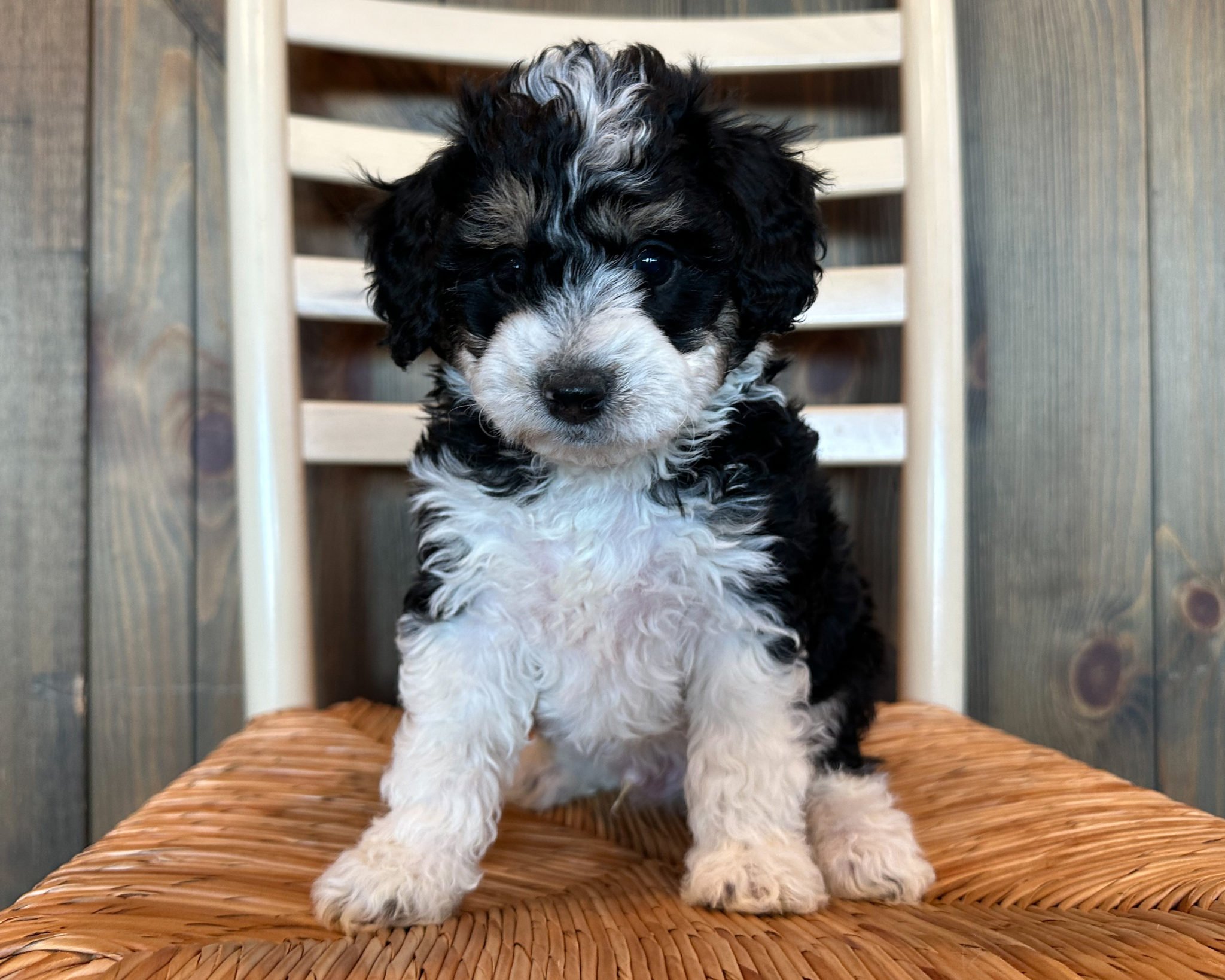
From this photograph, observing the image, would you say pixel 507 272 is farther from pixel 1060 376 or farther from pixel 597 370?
pixel 1060 376

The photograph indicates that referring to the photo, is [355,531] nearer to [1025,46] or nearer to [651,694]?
[651,694]

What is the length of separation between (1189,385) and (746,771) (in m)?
1.60

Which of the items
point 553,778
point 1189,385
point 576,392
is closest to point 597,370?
point 576,392

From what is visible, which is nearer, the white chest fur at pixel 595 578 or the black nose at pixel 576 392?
the black nose at pixel 576 392

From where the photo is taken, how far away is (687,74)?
1.43 meters

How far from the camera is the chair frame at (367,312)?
1.77 m

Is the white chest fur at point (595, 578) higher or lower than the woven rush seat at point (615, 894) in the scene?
higher

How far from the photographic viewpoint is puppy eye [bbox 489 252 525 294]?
1.28m

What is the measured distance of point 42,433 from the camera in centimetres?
208

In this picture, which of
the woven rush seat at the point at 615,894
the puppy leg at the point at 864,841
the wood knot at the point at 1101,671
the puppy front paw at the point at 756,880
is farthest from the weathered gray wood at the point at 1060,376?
the puppy front paw at the point at 756,880

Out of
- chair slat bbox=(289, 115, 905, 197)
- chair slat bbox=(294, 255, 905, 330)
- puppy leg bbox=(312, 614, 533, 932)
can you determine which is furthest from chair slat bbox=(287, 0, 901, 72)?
puppy leg bbox=(312, 614, 533, 932)

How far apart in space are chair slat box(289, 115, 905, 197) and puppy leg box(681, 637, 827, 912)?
3.13 feet

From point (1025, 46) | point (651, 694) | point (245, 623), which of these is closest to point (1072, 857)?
point (651, 694)

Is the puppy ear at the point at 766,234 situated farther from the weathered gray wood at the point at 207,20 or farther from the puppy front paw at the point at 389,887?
the weathered gray wood at the point at 207,20
